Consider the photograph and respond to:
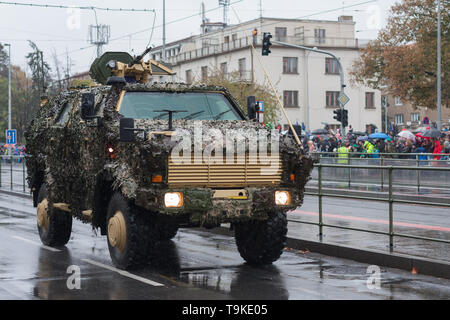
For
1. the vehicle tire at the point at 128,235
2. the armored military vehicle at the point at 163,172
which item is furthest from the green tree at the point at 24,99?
the vehicle tire at the point at 128,235

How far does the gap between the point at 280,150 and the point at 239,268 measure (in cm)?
168

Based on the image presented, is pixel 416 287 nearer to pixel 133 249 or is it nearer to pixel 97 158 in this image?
pixel 133 249

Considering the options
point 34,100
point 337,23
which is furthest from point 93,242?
point 337,23

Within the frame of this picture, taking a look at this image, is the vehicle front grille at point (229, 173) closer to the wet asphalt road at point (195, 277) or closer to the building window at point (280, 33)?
the wet asphalt road at point (195, 277)

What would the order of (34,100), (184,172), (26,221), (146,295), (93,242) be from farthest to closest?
(34,100) → (26,221) → (93,242) → (184,172) → (146,295)

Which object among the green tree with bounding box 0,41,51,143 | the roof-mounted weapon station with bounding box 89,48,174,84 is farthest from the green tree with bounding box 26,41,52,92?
the roof-mounted weapon station with bounding box 89,48,174,84

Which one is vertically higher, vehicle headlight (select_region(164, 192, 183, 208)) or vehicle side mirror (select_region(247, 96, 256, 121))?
vehicle side mirror (select_region(247, 96, 256, 121))

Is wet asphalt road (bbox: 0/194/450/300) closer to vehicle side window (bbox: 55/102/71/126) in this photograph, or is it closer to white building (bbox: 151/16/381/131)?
vehicle side window (bbox: 55/102/71/126)

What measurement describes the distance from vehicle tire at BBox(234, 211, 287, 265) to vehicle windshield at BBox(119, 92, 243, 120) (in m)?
1.57

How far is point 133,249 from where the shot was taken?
32.6 ft

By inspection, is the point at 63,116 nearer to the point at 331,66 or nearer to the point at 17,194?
the point at 17,194

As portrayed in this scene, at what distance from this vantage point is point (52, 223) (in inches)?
504

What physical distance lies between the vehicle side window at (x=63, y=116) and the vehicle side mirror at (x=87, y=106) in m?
1.46

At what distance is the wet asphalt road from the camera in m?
8.74
